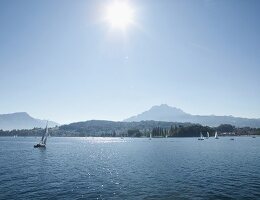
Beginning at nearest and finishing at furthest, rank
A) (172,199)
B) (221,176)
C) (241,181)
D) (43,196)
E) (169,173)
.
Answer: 1. (172,199)
2. (43,196)
3. (241,181)
4. (221,176)
5. (169,173)

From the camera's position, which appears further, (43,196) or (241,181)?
(241,181)

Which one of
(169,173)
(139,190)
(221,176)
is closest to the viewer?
(139,190)

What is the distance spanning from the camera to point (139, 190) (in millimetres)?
57156

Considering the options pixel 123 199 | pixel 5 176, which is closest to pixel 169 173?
pixel 123 199

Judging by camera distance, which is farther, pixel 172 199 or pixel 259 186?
pixel 259 186

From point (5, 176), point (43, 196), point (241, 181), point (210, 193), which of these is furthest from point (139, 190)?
point (5, 176)

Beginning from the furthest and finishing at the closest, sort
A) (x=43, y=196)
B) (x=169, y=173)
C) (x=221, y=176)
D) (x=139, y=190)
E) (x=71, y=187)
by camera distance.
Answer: (x=169, y=173)
(x=221, y=176)
(x=71, y=187)
(x=139, y=190)
(x=43, y=196)

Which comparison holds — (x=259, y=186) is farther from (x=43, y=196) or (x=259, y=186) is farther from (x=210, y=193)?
(x=43, y=196)

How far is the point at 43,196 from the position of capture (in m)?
53.5

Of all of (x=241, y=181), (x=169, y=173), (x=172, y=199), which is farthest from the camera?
(x=169, y=173)

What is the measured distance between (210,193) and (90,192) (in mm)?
23515

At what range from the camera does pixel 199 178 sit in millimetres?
69750

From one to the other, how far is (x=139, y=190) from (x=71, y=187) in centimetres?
1520

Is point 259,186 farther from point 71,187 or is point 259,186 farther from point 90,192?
point 71,187
